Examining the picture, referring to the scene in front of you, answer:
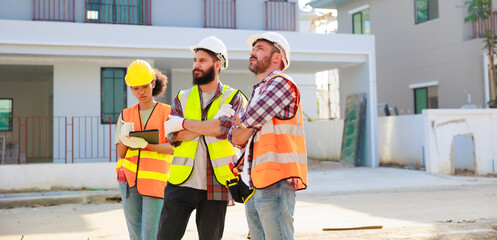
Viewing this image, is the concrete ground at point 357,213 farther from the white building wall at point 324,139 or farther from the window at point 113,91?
the white building wall at point 324,139

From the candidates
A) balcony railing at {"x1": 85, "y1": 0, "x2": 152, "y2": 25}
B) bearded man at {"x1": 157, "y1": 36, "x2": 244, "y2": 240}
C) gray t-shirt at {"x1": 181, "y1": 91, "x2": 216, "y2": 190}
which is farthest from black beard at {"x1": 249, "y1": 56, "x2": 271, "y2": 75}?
balcony railing at {"x1": 85, "y1": 0, "x2": 152, "y2": 25}

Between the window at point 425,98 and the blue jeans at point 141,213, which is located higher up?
the window at point 425,98

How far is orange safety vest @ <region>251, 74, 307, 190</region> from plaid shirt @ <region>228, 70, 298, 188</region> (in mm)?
47

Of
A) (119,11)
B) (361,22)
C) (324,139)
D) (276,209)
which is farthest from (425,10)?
(276,209)

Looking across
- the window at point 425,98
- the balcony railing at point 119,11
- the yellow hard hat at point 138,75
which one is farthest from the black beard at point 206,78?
the window at point 425,98

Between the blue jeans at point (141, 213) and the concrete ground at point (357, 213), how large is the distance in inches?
93.5

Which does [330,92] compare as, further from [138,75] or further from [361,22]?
[138,75]

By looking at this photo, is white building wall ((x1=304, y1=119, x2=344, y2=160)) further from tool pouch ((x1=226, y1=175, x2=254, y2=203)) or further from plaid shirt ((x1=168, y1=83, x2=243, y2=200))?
tool pouch ((x1=226, y1=175, x2=254, y2=203))

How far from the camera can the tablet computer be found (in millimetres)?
3758

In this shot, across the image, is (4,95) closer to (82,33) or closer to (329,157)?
(82,33)

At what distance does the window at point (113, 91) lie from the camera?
1386 cm

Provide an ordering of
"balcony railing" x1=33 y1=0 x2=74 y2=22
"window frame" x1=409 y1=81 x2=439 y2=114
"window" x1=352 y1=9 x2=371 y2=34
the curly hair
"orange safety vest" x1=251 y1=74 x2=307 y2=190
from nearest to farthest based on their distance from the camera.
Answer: "orange safety vest" x1=251 y1=74 x2=307 y2=190
the curly hair
"balcony railing" x1=33 y1=0 x2=74 y2=22
"window frame" x1=409 y1=81 x2=439 y2=114
"window" x1=352 y1=9 x2=371 y2=34

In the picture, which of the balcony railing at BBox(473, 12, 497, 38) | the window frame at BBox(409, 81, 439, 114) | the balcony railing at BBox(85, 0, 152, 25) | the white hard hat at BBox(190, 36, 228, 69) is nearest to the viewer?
the white hard hat at BBox(190, 36, 228, 69)

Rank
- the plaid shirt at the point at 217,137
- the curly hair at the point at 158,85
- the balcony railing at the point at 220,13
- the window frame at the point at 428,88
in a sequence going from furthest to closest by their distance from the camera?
the window frame at the point at 428,88 → the balcony railing at the point at 220,13 → the curly hair at the point at 158,85 → the plaid shirt at the point at 217,137
